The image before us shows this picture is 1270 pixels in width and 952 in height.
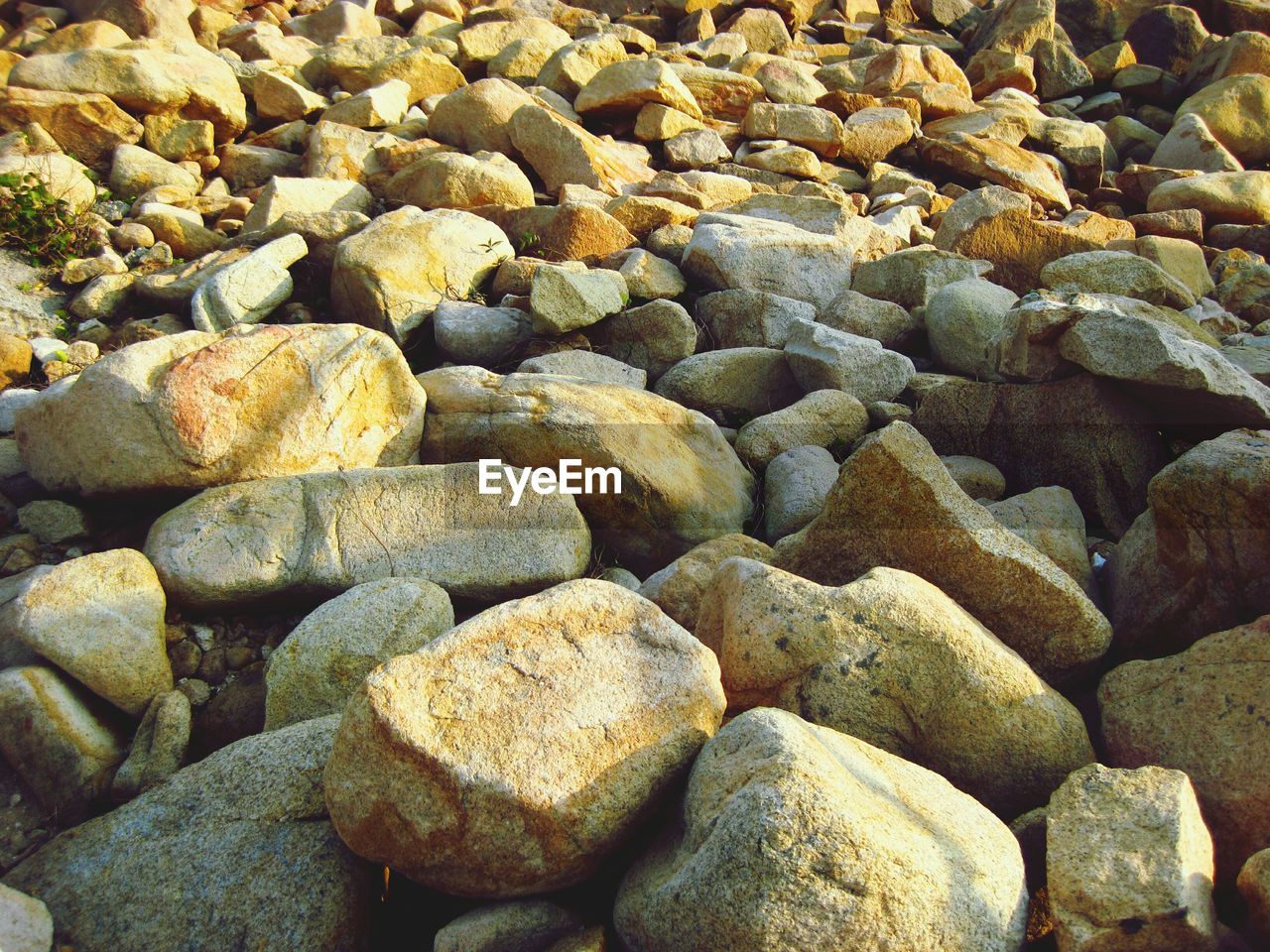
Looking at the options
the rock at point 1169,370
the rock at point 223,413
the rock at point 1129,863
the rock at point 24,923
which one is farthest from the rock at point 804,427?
the rock at point 24,923

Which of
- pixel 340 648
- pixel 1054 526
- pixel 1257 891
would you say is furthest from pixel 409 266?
pixel 1257 891

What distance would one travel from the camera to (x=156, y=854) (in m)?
2.67

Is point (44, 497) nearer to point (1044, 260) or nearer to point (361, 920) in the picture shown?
point (361, 920)

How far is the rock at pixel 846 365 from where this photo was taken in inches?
211

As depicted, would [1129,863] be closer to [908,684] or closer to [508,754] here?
[908,684]

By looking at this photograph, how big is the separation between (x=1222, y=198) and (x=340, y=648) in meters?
9.85

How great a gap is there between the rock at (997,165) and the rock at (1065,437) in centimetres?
609

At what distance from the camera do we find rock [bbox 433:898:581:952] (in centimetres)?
231

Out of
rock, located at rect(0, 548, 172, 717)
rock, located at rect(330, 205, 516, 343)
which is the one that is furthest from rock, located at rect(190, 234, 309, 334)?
rock, located at rect(0, 548, 172, 717)

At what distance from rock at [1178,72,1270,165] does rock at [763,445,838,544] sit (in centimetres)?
1030

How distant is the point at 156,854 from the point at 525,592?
1634 mm

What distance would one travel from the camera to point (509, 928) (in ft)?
7.66

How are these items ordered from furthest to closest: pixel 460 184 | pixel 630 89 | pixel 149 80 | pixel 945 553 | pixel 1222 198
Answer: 1. pixel 630 89
2. pixel 1222 198
3. pixel 149 80
4. pixel 460 184
5. pixel 945 553

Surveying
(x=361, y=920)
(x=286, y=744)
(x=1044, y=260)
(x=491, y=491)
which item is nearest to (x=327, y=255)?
(x=491, y=491)
